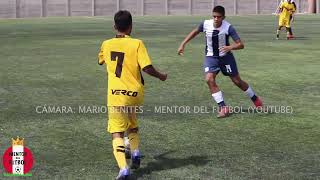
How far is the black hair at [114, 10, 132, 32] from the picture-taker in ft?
19.7

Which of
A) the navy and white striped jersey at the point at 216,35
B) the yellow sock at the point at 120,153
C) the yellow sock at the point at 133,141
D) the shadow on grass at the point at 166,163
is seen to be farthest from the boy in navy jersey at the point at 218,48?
the yellow sock at the point at 120,153

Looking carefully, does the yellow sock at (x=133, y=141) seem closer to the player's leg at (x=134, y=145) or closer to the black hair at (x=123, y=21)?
the player's leg at (x=134, y=145)

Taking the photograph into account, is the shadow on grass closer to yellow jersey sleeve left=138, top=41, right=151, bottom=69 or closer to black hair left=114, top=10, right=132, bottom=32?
yellow jersey sleeve left=138, top=41, right=151, bottom=69

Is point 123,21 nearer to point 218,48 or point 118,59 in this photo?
point 118,59

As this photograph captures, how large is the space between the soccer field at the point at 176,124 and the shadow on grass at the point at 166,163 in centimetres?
1

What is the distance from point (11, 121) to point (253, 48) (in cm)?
1392

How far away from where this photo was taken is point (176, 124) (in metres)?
9.06

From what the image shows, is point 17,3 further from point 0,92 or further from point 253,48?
point 0,92

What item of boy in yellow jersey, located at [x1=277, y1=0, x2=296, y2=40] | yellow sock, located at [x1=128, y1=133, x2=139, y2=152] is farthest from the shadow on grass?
boy in yellow jersey, located at [x1=277, y1=0, x2=296, y2=40]

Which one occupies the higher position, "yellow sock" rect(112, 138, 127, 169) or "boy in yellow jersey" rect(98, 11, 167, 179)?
"boy in yellow jersey" rect(98, 11, 167, 179)

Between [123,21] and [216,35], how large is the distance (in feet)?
12.7

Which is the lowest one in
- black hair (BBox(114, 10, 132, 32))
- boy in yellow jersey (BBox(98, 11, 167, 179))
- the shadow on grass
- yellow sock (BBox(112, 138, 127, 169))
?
the shadow on grass

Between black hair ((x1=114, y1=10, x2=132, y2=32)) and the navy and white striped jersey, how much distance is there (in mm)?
3796

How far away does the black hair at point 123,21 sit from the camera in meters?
6.02
